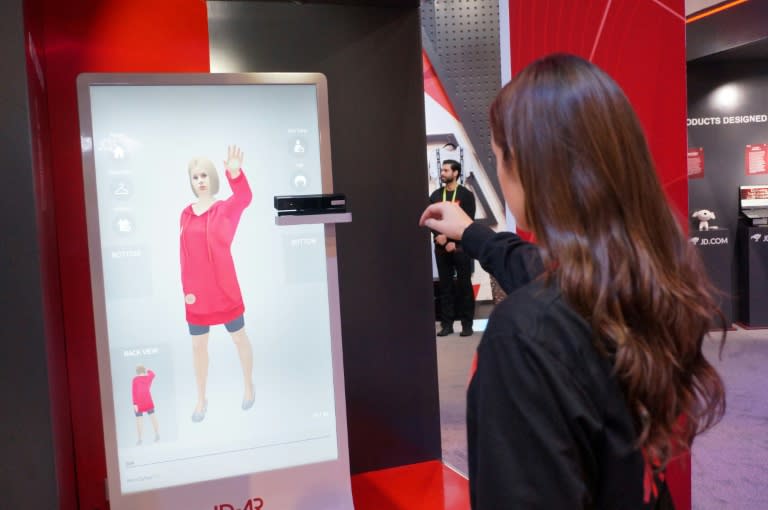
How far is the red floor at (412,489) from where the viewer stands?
187 cm

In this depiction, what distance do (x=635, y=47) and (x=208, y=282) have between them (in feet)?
5.64

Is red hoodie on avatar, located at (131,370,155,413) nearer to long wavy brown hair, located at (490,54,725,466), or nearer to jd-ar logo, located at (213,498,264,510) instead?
jd-ar logo, located at (213,498,264,510)

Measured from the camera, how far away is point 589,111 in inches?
33.5

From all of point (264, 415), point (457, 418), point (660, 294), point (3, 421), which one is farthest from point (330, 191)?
point (457, 418)

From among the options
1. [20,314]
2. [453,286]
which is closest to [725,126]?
[453,286]

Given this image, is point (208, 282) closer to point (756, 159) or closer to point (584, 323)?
point (584, 323)

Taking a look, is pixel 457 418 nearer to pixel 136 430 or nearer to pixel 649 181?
pixel 136 430

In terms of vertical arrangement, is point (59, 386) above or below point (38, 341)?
below

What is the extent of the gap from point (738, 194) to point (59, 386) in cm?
721

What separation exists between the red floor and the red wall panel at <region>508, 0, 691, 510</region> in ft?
2.97

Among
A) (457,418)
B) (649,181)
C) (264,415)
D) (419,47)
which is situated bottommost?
(457,418)

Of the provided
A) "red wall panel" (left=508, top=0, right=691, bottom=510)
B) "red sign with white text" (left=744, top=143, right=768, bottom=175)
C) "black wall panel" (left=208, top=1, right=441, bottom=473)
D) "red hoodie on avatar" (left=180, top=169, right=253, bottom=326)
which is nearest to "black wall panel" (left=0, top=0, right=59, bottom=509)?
Result: "red hoodie on avatar" (left=180, top=169, right=253, bottom=326)

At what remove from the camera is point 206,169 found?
1574 mm

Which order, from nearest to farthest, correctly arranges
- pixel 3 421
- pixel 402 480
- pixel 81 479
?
pixel 3 421 < pixel 81 479 < pixel 402 480
